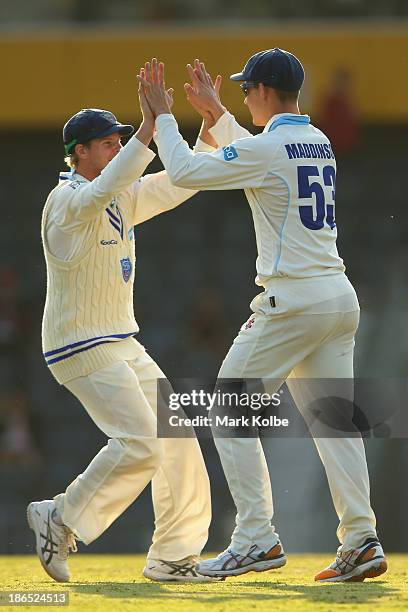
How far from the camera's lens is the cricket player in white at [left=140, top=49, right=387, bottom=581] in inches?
212

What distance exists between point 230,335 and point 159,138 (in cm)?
700

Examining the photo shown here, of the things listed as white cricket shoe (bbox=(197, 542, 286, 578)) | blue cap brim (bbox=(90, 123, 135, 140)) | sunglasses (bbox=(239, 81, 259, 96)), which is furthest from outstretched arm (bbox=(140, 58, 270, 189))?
white cricket shoe (bbox=(197, 542, 286, 578))

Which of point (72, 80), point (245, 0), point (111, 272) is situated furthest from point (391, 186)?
point (111, 272)

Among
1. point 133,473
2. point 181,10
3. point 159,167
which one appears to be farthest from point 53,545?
point 181,10

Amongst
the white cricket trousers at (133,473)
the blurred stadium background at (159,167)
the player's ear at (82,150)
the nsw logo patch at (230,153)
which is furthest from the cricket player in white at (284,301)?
the blurred stadium background at (159,167)

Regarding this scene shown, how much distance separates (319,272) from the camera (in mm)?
5422

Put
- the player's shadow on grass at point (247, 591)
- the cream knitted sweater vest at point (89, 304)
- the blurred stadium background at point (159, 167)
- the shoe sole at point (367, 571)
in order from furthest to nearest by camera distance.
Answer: the blurred stadium background at point (159, 167) → the cream knitted sweater vest at point (89, 304) → the shoe sole at point (367, 571) → the player's shadow on grass at point (247, 591)

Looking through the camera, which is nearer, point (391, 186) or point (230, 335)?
point (230, 335)

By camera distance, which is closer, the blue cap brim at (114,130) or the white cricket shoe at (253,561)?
the white cricket shoe at (253,561)

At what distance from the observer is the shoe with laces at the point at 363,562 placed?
5.38 m

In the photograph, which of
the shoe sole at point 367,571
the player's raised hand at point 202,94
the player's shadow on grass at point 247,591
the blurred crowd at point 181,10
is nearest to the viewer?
the player's shadow on grass at point 247,591

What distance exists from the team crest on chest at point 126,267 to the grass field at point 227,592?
1.26m

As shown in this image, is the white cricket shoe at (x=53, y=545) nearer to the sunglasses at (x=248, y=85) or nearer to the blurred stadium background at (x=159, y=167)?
the sunglasses at (x=248, y=85)

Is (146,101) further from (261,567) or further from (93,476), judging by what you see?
(261,567)
